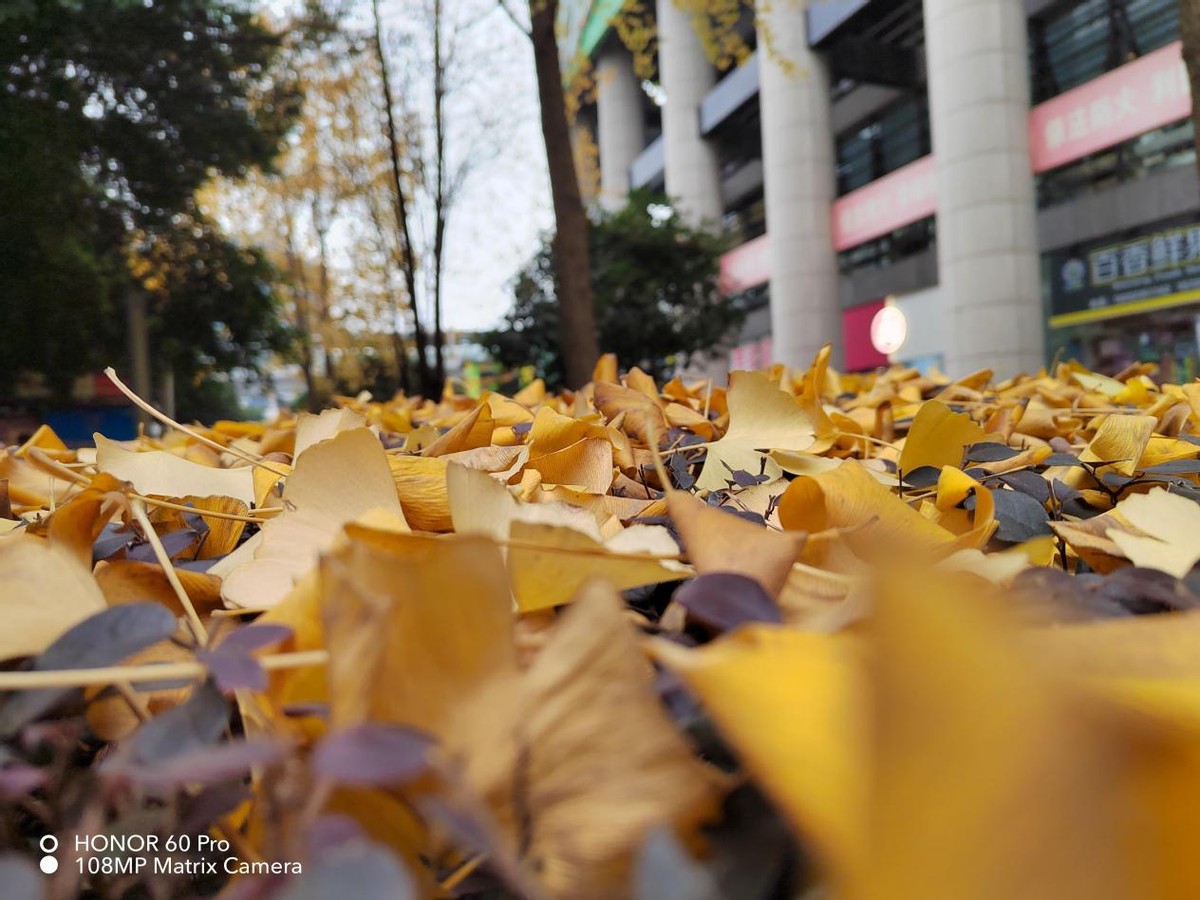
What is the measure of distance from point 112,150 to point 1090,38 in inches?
369

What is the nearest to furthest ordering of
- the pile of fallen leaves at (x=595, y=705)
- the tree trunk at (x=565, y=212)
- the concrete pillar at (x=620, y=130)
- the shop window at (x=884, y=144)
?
the pile of fallen leaves at (x=595, y=705) < the tree trunk at (x=565, y=212) < the shop window at (x=884, y=144) < the concrete pillar at (x=620, y=130)

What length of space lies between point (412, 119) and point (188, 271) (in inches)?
116

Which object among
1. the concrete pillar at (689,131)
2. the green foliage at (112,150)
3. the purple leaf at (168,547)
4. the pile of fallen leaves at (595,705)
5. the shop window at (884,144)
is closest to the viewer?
the pile of fallen leaves at (595,705)

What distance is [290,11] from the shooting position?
7.40m

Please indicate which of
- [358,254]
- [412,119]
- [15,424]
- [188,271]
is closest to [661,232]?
[412,119]

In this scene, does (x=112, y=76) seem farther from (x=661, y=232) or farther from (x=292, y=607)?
(x=292, y=607)

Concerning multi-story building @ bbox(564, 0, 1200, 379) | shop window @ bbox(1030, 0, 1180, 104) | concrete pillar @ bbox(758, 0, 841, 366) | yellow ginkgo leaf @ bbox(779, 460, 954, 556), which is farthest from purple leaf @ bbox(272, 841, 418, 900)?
concrete pillar @ bbox(758, 0, 841, 366)

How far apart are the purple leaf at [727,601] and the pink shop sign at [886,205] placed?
388 inches

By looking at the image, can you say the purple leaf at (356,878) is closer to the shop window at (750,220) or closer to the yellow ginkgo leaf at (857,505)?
the yellow ginkgo leaf at (857,505)

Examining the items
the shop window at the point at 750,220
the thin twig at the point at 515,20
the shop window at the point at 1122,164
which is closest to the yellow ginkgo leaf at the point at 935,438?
the thin twig at the point at 515,20

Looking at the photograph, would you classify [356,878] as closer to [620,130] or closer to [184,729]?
[184,729]

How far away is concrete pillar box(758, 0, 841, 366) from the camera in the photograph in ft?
34.0

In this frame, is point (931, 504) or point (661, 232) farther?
point (661, 232)

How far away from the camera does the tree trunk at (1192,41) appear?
Result: 1738 millimetres
